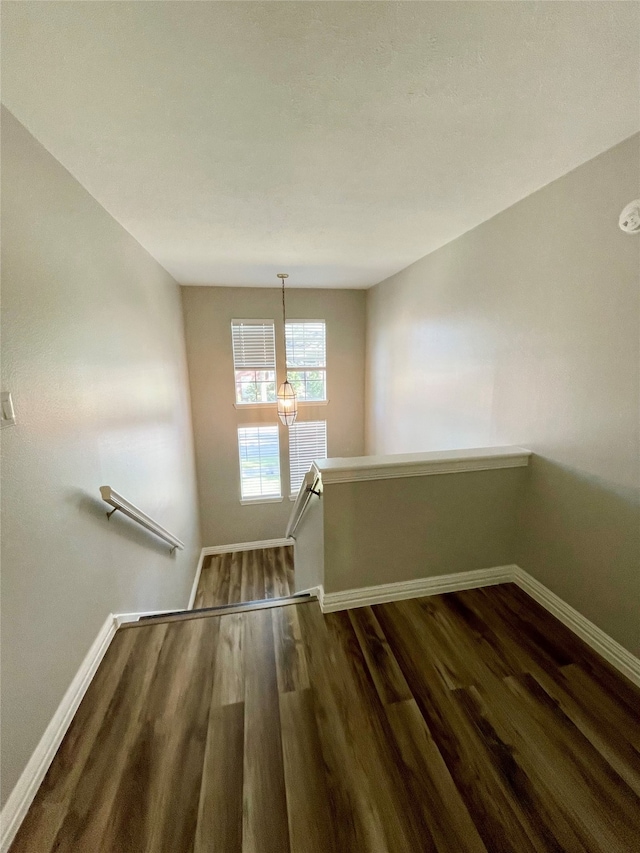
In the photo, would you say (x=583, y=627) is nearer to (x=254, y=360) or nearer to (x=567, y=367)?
(x=567, y=367)

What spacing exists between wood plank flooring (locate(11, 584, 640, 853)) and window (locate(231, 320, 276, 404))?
3.69 m

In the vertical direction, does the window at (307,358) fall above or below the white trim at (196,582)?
above

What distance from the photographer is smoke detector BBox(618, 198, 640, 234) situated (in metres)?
1.40

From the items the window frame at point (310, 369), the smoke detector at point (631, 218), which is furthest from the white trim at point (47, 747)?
the window frame at point (310, 369)

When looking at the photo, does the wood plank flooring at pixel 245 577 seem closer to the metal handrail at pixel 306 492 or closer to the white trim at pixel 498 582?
the metal handrail at pixel 306 492

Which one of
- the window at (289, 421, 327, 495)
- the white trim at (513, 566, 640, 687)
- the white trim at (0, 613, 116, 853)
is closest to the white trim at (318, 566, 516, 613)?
the white trim at (513, 566, 640, 687)

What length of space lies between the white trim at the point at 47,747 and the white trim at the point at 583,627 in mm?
2422

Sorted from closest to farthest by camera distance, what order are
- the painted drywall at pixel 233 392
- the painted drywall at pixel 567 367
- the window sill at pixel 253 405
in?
1. the painted drywall at pixel 567 367
2. the painted drywall at pixel 233 392
3. the window sill at pixel 253 405

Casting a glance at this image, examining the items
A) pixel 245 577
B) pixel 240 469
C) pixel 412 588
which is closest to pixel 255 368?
pixel 240 469

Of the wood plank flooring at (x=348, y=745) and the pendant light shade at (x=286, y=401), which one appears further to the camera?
the pendant light shade at (x=286, y=401)

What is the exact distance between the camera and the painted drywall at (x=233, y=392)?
15.6 ft

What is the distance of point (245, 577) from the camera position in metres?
4.77

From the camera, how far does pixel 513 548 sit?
218cm

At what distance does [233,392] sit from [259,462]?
1196 millimetres
